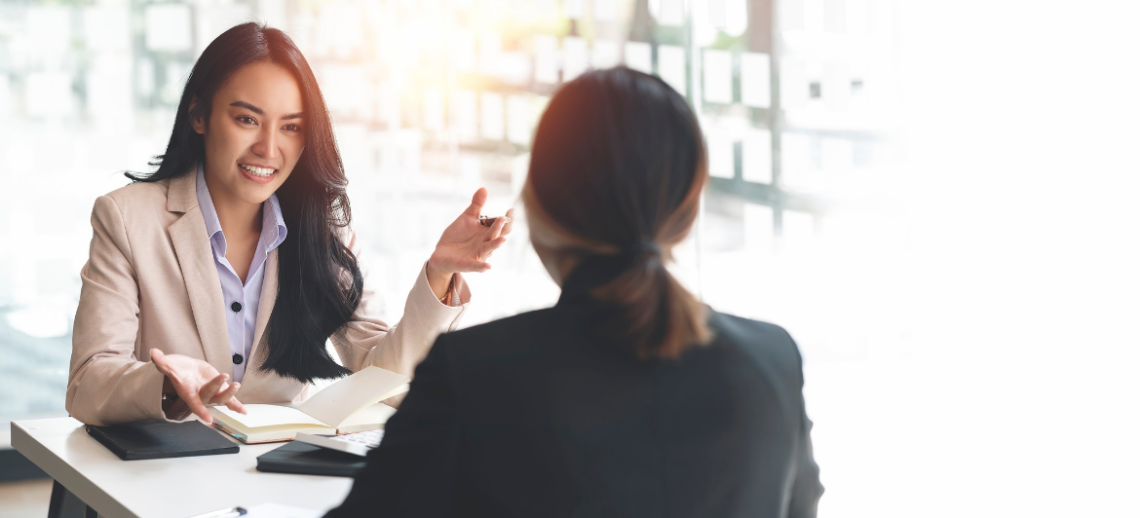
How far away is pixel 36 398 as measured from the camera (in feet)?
10.9

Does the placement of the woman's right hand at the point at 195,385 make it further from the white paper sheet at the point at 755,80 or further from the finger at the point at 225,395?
the white paper sheet at the point at 755,80

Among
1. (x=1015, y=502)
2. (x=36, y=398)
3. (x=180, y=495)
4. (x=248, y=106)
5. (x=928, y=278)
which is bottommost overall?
(x=1015, y=502)

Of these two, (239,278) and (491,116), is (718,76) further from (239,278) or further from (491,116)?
(239,278)

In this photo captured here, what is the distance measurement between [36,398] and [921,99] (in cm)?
366

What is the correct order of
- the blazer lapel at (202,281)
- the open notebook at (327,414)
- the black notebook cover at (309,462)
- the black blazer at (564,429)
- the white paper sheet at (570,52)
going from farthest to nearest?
1. the white paper sheet at (570,52)
2. the blazer lapel at (202,281)
3. the open notebook at (327,414)
4. the black notebook cover at (309,462)
5. the black blazer at (564,429)

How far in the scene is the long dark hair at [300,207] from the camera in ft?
5.48

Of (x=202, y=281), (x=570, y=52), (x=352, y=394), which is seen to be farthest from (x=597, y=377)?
(x=570, y=52)

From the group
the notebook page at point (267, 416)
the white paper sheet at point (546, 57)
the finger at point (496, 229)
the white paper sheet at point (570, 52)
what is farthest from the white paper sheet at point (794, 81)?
the notebook page at point (267, 416)

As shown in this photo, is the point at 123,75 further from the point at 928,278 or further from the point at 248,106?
the point at 928,278

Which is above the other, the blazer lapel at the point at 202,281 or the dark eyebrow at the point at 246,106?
the dark eyebrow at the point at 246,106

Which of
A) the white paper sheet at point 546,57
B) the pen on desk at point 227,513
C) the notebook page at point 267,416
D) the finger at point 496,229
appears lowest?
the notebook page at point 267,416

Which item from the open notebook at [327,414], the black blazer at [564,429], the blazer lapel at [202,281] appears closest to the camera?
the black blazer at [564,429]

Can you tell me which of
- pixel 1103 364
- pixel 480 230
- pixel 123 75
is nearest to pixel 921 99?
pixel 1103 364

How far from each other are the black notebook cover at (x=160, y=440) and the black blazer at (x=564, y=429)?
0.64 meters
